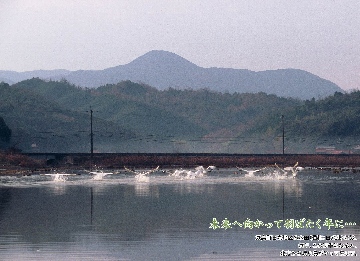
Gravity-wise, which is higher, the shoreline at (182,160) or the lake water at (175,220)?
the shoreline at (182,160)

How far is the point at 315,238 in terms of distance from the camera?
123 ft

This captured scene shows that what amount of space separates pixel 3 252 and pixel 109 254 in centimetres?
501

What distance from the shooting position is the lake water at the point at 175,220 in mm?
34688

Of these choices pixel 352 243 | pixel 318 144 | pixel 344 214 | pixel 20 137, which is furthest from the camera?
pixel 318 144

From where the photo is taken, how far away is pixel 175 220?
46375 mm

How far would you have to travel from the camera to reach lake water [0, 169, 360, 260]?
34688 millimetres

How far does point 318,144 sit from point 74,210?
152381 millimetres

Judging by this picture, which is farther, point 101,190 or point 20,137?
point 20,137

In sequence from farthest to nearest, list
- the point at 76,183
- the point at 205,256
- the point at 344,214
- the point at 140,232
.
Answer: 1. the point at 76,183
2. the point at 344,214
3. the point at 140,232
4. the point at 205,256

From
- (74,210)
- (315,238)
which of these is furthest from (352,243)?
(74,210)

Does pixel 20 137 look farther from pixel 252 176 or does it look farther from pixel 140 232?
pixel 140 232

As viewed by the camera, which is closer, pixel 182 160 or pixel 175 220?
pixel 175 220

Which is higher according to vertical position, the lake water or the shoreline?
the shoreline

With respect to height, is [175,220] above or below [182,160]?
below
